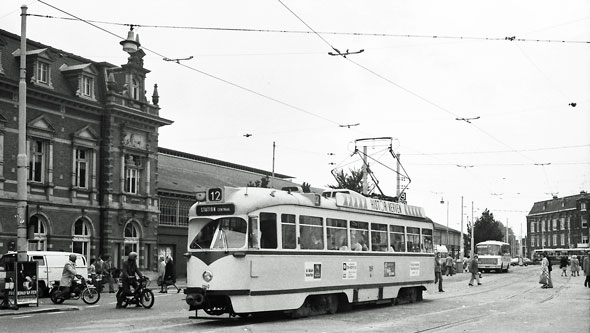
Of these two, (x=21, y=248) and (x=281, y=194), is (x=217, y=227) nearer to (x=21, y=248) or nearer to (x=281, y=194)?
(x=281, y=194)

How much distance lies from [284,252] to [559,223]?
11993cm

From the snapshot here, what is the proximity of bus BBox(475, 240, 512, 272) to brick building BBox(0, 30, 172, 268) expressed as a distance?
97.7 feet

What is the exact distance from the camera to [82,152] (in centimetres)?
4128

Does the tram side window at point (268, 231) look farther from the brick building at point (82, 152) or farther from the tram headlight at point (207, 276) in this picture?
the brick building at point (82, 152)

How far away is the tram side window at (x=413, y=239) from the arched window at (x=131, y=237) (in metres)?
22.5

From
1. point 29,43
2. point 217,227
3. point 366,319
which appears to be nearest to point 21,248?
point 217,227

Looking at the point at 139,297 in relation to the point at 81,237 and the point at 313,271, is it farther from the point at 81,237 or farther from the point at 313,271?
the point at 81,237

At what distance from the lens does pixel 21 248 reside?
2289 cm

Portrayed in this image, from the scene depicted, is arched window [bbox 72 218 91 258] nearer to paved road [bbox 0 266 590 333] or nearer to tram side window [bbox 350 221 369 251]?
paved road [bbox 0 266 590 333]

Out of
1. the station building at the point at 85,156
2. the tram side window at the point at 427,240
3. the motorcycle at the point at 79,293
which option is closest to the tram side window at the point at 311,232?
the tram side window at the point at 427,240

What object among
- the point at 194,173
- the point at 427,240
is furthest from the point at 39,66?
the point at 194,173

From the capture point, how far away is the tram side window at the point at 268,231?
1752 centimetres

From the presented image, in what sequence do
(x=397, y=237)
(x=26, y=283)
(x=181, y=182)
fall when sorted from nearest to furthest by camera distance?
(x=26, y=283) < (x=397, y=237) < (x=181, y=182)

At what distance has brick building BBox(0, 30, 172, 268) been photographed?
120 ft
